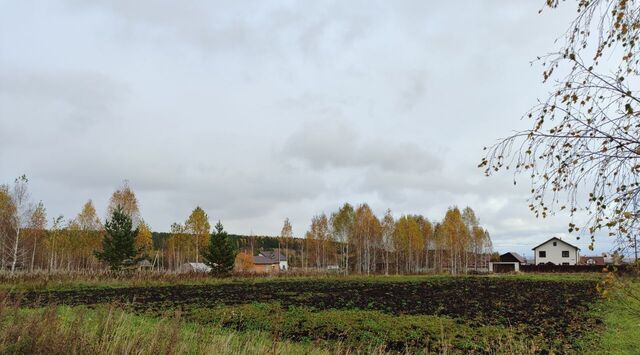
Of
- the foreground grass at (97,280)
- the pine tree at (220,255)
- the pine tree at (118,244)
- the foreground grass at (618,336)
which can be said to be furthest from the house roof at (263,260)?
the foreground grass at (618,336)

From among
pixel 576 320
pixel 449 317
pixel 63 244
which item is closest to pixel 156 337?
pixel 449 317

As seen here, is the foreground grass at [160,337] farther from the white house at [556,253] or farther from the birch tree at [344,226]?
the white house at [556,253]

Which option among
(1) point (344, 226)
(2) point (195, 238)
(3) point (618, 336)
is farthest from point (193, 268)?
(3) point (618, 336)

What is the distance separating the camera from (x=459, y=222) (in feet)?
258

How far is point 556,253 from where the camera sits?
77312mm

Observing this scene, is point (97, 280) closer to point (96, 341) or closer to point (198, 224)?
point (198, 224)

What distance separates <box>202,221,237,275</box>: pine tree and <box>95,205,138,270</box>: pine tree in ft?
29.0

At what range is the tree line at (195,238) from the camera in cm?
4734

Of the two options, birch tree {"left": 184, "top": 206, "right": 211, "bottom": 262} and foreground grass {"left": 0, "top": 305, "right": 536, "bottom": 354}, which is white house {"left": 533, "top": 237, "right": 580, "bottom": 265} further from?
foreground grass {"left": 0, "top": 305, "right": 536, "bottom": 354}

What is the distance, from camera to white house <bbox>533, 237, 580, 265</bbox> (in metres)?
76.3

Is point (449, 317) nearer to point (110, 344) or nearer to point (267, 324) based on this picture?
point (267, 324)

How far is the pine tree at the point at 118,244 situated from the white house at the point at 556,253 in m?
68.0

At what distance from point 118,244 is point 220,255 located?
11.4 m

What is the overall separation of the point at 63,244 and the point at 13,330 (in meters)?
62.0
